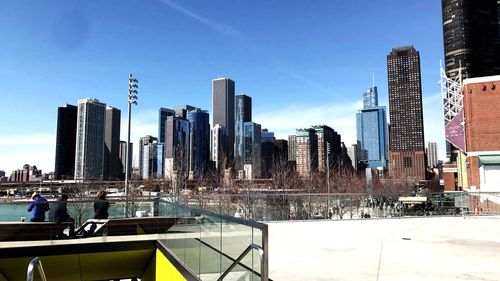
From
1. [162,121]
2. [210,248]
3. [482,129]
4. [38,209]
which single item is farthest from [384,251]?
[162,121]

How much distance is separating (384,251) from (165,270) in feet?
20.3

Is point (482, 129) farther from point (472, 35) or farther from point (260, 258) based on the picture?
point (472, 35)

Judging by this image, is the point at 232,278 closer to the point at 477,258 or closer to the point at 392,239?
the point at 477,258

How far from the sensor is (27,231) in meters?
11.7

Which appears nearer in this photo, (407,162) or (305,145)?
(305,145)

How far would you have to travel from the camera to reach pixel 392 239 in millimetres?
13914

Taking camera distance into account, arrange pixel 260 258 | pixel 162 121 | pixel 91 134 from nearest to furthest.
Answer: pixel 260 258 < pixel 91 134 < pixel 162 121

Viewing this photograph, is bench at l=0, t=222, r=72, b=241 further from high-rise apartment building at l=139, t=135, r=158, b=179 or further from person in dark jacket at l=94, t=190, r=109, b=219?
high-rise apartment building at l=139, t=135, r=158, b=179

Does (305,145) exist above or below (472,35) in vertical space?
below

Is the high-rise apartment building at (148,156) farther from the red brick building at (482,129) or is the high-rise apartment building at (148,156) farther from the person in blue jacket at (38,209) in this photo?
the person in blue jacket at (38,209)

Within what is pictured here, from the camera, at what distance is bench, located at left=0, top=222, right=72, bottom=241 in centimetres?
1157

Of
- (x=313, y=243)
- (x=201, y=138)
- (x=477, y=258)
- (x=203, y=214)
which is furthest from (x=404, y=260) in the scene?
(x=201, y=138)

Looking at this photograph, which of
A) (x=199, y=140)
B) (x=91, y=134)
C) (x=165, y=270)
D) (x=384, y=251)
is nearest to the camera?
(x=165, y=270)

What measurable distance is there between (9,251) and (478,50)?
15175 cm
